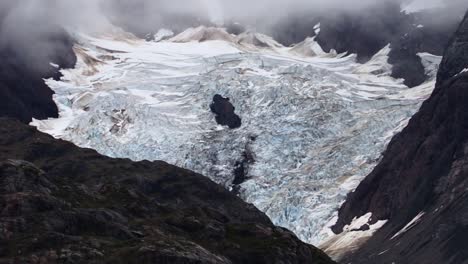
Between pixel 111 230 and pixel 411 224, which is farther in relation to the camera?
pixel 411 224

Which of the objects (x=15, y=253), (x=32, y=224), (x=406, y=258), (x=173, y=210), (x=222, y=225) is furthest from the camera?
(x=406, y=258)

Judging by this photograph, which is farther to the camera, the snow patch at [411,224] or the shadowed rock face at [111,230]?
the snow patch at [411,224]

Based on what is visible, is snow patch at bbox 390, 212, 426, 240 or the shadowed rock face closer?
the shadowed rock face

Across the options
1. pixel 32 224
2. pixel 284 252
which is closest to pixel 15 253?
pixel 32 224

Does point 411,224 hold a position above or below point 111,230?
above

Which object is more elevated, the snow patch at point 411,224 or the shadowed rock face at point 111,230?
the snow patch at point 411,224

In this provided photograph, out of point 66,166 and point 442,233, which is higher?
point 66,166

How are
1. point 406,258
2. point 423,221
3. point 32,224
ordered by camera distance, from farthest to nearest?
1. point 423,221
2. point 406,258
3. point 32,224

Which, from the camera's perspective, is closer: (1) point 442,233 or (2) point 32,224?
(2) point 32,224

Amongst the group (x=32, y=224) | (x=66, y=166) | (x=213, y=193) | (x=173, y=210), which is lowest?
(x=32, y=224)

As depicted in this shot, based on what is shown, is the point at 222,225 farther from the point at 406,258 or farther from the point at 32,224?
the point at 406,258

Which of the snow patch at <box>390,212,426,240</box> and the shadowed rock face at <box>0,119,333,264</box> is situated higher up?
the snow patch at <box>390,212,426,240</box>
